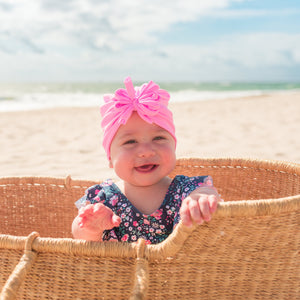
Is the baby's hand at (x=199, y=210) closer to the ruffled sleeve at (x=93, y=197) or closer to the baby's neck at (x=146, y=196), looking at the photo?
the baby's neck at (x=146, y=196)

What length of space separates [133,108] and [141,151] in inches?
7.5

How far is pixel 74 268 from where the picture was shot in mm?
1155

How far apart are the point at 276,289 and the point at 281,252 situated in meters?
0.14

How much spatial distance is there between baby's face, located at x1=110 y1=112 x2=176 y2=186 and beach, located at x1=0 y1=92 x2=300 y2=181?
1620mm

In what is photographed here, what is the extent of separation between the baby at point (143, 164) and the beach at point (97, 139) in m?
1.55

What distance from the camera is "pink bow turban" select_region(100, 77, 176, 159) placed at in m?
1.54

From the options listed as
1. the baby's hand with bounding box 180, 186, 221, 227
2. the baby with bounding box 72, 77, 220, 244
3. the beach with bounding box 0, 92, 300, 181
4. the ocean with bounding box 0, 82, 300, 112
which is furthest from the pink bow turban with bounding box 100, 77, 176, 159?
Result: the ocean with bounding box 0, 82, 300, 112

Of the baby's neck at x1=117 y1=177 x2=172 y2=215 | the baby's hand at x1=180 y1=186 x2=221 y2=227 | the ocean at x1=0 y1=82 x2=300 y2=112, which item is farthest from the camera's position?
the ocean at x1=0 y1=82 x2=300 y2=112

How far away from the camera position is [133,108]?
5.09ft

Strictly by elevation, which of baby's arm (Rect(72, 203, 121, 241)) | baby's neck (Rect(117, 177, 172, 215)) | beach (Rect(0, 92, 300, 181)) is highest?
beach (Rect(0, 92, 300, 181))

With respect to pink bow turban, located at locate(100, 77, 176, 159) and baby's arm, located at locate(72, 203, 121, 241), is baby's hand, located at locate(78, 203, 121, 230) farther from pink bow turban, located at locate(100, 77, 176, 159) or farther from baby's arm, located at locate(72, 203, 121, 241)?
pink bow turban, located at locate(100, 77, 176, 159)

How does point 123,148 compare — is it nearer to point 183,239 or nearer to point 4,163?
point 183,239

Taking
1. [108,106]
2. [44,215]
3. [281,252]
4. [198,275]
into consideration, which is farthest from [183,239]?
[44,215]

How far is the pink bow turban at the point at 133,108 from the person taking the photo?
154 cm
